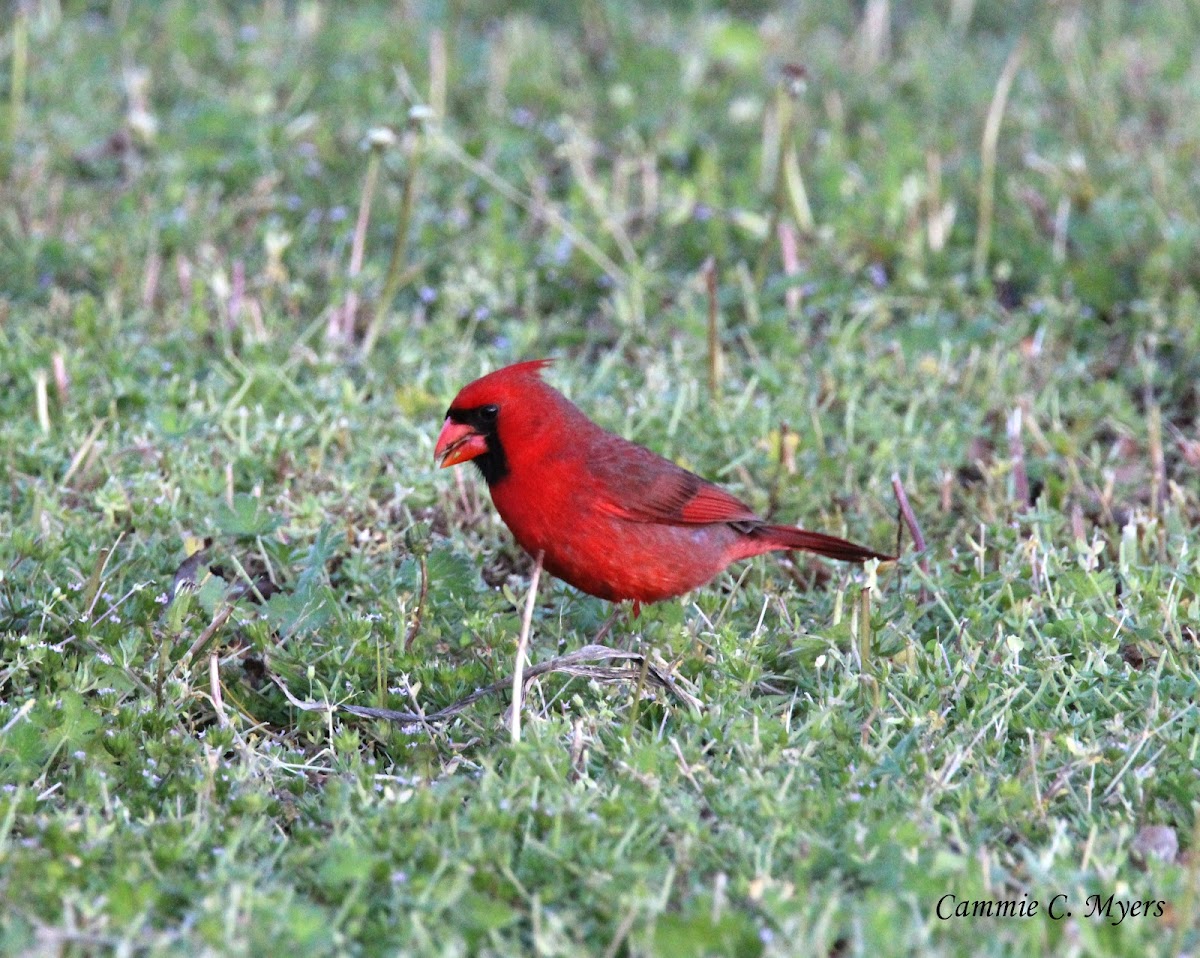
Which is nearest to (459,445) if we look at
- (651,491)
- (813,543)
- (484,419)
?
(484,419)

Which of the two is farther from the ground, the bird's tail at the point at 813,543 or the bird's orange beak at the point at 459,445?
the bird's orange beak at the point at 459,445

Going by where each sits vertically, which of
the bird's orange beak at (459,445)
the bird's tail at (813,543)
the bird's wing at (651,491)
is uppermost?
the bird's orange beak at (459,445)

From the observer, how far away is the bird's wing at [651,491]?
383 cm

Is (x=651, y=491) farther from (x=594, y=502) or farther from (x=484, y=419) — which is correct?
(x=484, y=419)

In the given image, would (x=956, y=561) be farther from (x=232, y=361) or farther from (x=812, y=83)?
(x=812, y=83)

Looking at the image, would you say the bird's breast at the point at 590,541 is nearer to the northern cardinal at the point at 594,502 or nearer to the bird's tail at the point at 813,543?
the northern cardinal at the point at 594,502

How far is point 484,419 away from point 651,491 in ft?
1.38

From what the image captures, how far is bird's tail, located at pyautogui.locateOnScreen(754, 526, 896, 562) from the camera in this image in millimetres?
3902

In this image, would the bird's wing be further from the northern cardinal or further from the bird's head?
the bird's head

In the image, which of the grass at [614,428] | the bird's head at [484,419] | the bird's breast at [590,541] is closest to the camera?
the grass at [614,428]

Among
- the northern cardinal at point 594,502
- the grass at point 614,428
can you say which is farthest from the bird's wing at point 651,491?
the grass at point 614,428

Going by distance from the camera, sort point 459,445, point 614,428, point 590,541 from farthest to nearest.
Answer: point 614,428 < point 459,445 < point 590,541

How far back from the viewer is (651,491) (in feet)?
12.8

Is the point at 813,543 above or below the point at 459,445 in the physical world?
below
